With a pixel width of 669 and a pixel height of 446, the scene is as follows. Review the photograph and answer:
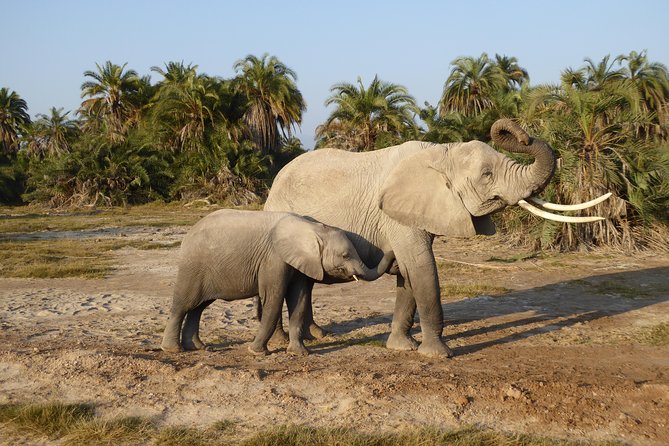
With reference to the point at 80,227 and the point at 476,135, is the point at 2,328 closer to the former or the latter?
the point at 80,227

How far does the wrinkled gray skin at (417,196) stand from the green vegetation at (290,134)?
8322mm

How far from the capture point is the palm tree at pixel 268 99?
39.6 meters

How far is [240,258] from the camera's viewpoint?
7.90 meters

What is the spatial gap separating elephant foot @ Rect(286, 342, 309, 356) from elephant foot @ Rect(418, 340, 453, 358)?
1296 mm

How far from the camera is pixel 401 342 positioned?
27.6ft

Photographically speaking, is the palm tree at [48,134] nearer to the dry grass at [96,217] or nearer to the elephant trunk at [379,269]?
the dry grass at [96,217]

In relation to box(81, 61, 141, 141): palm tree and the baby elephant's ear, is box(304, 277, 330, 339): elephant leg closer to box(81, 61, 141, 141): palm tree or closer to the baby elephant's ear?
the baby elephant's ear

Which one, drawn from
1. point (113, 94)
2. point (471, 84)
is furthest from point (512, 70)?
point (113, 94)

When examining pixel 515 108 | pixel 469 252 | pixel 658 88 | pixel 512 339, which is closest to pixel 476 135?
pixel 515 108

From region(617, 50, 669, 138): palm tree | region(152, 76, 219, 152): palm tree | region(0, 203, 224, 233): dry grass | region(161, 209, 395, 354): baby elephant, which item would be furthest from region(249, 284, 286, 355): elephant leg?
region(152, 76, 219, 152): palm tree

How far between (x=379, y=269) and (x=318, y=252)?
0.76 metres

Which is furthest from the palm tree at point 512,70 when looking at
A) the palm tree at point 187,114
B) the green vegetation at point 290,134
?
the palm tree at point 187,114

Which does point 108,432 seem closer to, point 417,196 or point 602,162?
point 417,196

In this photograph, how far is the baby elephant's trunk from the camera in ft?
25.6
